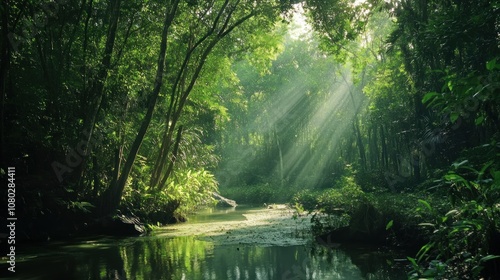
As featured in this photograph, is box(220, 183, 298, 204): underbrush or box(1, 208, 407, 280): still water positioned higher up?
Answer: box(220, 183, 298, 204): underbrush

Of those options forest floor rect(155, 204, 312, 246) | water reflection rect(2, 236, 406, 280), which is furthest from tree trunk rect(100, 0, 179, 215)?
water reflection rect(2, 236, 406, 280)

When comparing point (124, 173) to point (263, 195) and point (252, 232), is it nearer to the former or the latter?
point (252, 232)

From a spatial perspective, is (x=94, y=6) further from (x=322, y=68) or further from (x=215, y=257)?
(x=322, y=68)

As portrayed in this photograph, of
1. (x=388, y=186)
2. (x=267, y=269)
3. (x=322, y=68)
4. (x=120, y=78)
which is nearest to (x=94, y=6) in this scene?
(x=120, y=78)

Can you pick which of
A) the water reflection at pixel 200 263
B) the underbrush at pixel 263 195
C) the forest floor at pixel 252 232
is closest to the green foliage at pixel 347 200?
the forest floor at pixel 252 232

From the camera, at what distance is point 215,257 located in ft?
28.5

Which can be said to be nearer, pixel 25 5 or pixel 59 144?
pixel 25 5

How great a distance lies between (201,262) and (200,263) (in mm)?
87

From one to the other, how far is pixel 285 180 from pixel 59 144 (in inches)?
1064

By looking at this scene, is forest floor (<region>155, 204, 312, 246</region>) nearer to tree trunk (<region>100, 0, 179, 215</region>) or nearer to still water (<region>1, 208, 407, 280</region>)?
still water (<region>1, 208, 407, 280</region>)

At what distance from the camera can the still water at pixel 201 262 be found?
7152 millimetres

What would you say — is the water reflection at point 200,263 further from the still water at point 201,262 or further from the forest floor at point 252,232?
the forest floor at point 252,232

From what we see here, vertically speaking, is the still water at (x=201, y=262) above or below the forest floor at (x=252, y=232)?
below

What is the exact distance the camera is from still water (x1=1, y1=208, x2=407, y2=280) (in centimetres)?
715
